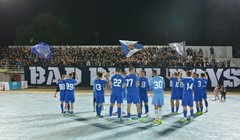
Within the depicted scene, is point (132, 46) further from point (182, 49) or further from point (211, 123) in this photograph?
point (211, 123)

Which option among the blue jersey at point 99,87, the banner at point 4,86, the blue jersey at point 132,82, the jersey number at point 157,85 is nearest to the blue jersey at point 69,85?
the blue jersey at point 99,87

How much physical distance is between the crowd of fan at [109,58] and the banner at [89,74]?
66cm

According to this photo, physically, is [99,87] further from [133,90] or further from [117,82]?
[133,90]

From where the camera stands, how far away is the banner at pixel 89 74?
35844 millimetres

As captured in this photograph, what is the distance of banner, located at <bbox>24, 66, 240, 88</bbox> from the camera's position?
3584 cm

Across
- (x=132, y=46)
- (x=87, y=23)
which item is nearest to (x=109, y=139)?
(x=132, y=46)

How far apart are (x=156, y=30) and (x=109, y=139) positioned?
52.0m

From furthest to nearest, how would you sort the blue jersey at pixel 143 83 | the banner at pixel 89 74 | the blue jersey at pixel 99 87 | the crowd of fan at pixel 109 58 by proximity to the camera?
the crowd of fan at pixel 109 58 → the banner at pixel 89 74 → the blue jersey at pixel 143 83 → the blue jersey at pixel 99 87

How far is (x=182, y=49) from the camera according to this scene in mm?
Answer: 32812

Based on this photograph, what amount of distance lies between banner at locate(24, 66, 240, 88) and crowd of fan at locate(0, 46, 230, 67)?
2.15 feet

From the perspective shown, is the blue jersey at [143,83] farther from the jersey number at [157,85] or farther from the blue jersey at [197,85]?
the blue jersey at [197,85]

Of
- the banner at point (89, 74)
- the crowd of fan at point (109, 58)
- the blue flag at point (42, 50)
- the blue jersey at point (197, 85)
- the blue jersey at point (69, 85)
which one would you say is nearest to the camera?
the blue jersey at point (69, 85)

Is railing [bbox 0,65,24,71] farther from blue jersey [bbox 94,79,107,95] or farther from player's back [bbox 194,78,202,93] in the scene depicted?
player's back [bbox 194,78,202,93]

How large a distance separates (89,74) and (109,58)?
337 cm
